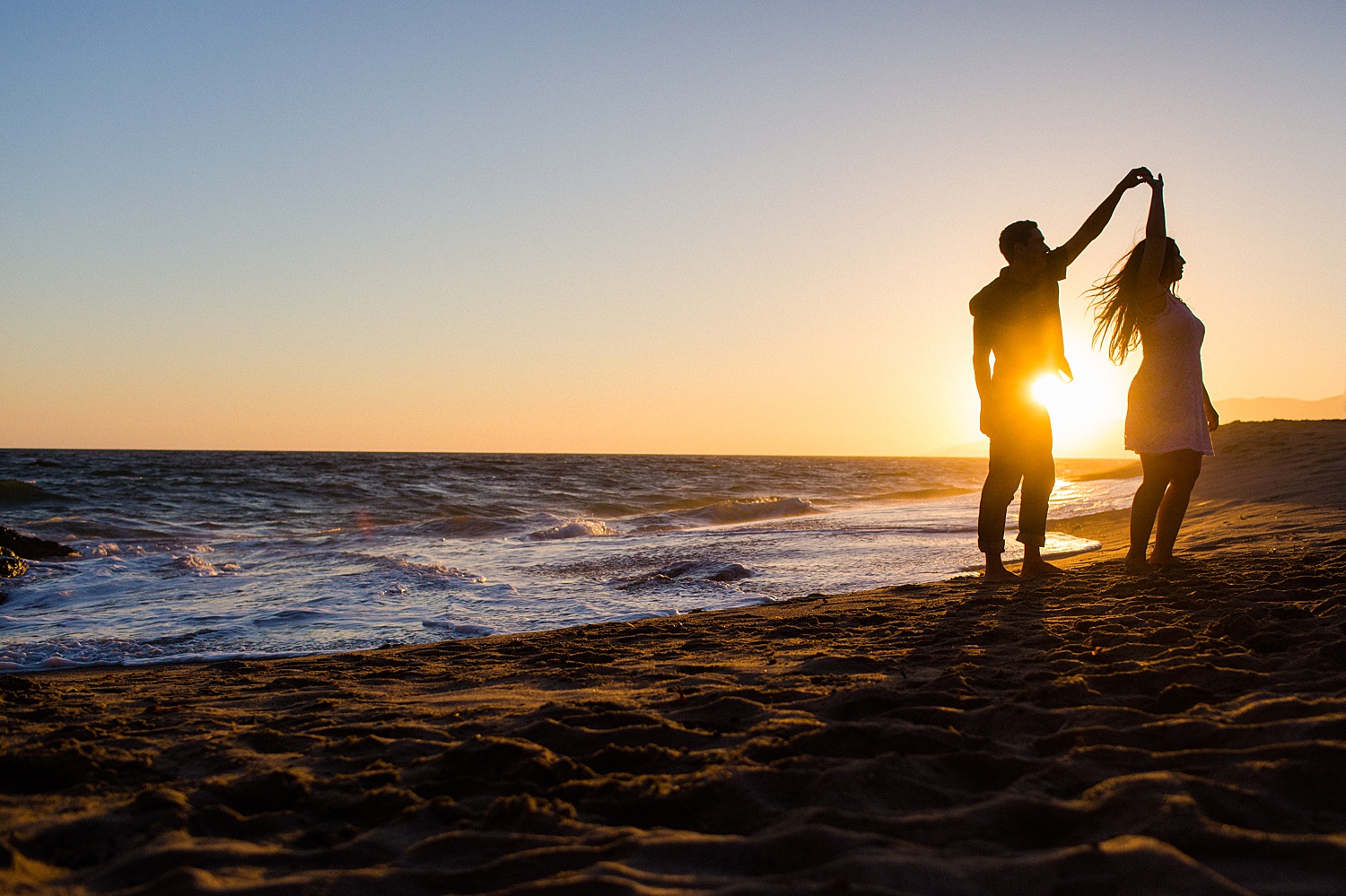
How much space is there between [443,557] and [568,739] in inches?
291

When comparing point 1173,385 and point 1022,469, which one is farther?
point 1022,469

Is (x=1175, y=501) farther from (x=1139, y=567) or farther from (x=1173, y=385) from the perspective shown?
(x=1173, y=385)

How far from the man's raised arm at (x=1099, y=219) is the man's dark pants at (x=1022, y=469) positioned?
845 millimetres

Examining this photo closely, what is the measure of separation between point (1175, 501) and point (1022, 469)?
795mm

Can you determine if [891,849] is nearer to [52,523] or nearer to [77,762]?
[77,762]

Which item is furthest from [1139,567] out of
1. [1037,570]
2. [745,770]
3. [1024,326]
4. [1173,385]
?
[745,770]

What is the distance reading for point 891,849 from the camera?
145 cm

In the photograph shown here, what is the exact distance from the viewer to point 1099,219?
432 centimetres

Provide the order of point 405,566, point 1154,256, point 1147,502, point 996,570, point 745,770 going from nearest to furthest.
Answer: point 745,770, point 1154,256, point 1147,502, point 996,570, point 405,566

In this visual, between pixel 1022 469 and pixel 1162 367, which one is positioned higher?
pixel 1162 367

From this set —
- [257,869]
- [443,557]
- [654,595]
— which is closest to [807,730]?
[257,869]

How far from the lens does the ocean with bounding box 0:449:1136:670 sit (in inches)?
204

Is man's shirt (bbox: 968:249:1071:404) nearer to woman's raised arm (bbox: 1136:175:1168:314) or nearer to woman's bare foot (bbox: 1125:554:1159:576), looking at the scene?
woman's raised arm (bbox: 1136:175:1168:314)

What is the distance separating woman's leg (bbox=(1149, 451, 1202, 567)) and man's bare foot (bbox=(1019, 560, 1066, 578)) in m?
0.51
